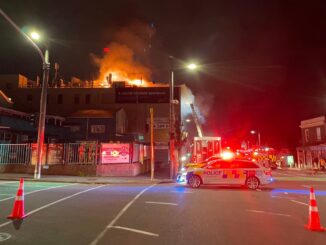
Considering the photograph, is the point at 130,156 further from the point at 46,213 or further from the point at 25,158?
the point at 46,213

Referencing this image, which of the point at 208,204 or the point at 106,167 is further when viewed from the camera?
the point at 106,167

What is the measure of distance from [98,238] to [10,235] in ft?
6.05

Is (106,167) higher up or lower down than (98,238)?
higher up

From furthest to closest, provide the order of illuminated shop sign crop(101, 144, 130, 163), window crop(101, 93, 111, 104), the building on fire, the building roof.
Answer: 1. window crop(101, 93, 111, 104)
2. the building on fire
3. the building roof
4. illuminated shop sign crop(101, 144, 130, 163)

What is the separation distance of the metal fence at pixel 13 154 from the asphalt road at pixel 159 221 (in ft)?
44.5

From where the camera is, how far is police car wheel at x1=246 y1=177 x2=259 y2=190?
16.9 metres

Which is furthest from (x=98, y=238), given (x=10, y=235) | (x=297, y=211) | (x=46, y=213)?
(x=297, y=211)

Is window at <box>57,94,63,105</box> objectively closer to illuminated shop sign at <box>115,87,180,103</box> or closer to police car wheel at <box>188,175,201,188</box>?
illuminated shop sign at <box>115,87,180,103</box>

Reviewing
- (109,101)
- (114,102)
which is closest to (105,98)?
(109,101)

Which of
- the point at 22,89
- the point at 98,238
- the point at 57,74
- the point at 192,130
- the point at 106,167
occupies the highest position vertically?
the point at 57,74

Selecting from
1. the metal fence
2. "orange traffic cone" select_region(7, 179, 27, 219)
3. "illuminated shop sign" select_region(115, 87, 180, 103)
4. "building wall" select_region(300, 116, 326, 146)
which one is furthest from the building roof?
"orange traffic cone" select_region(7, 179, 27, 219)

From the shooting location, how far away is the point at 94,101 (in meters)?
58.2

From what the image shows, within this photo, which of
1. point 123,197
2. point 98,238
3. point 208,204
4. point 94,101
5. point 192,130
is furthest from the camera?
point 192,130

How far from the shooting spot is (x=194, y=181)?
17.4 m
